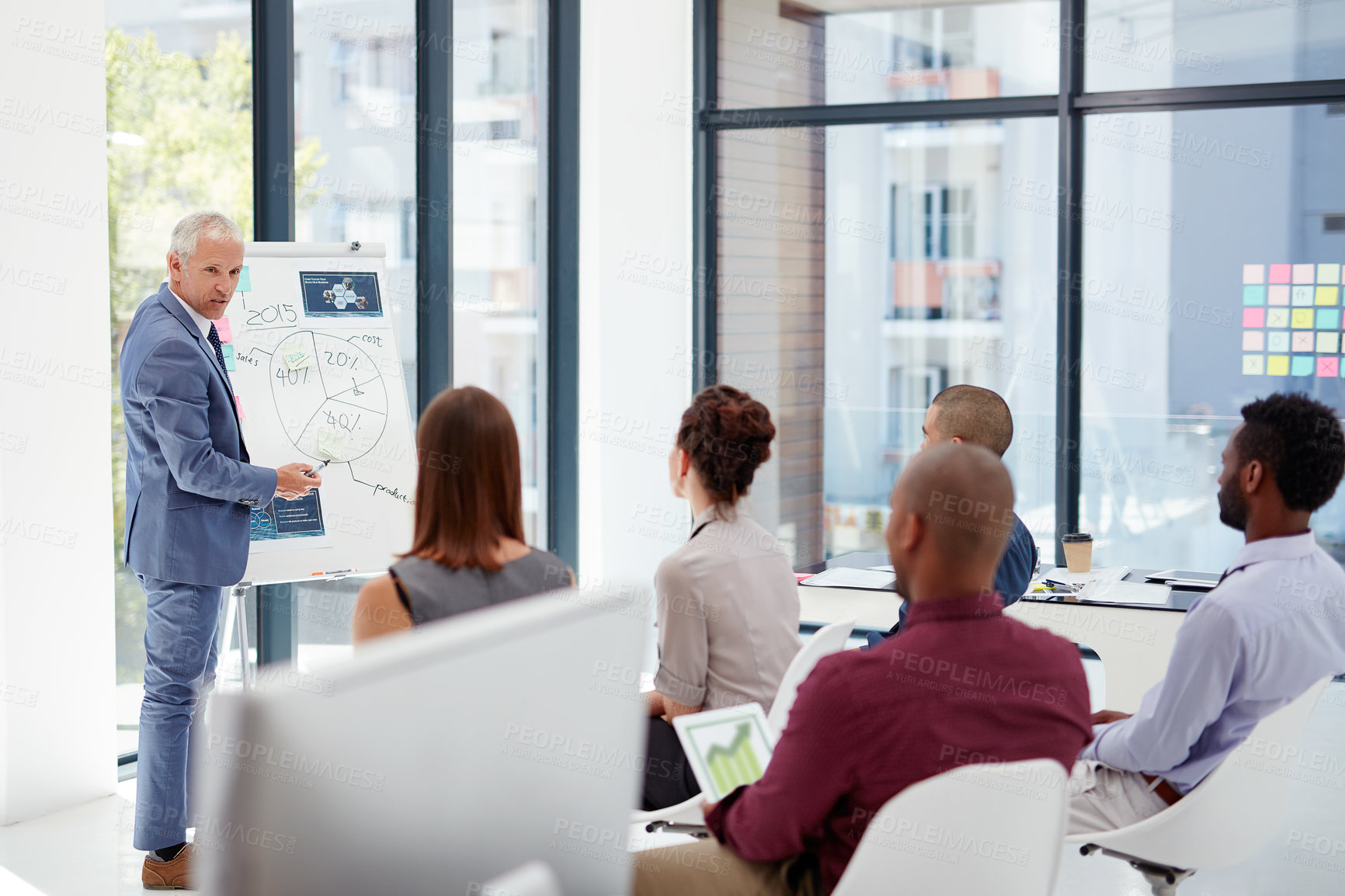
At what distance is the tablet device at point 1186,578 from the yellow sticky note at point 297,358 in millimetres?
2582

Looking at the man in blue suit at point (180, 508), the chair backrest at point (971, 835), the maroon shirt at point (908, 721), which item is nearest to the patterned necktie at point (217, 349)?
the man in blue suit at point (180, 508)

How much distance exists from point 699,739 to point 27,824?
8.54 ft

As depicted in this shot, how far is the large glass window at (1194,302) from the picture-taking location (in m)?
5.19

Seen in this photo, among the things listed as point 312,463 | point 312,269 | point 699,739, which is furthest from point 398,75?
point 699,739

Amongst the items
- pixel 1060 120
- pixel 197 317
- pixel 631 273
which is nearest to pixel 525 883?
pixel 197 317

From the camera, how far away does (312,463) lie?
3.58 m

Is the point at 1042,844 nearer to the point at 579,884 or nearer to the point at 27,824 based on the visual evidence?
the point at 579,884

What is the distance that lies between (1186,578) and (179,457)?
109 inches

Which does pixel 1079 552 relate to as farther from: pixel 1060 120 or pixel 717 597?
pixel 1060 120

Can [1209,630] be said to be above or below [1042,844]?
above

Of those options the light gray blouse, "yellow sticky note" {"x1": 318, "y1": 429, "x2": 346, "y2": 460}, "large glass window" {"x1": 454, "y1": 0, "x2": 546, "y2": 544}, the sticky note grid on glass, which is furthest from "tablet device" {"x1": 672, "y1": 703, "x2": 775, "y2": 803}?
the sticky note grid on glass

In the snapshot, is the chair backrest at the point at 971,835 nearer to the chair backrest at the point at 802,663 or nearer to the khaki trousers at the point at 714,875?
the khaki trousers at the point at 714,875

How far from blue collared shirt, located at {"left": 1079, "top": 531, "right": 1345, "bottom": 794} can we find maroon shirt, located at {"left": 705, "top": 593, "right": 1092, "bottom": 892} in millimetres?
553

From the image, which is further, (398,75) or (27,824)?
(398,75)
